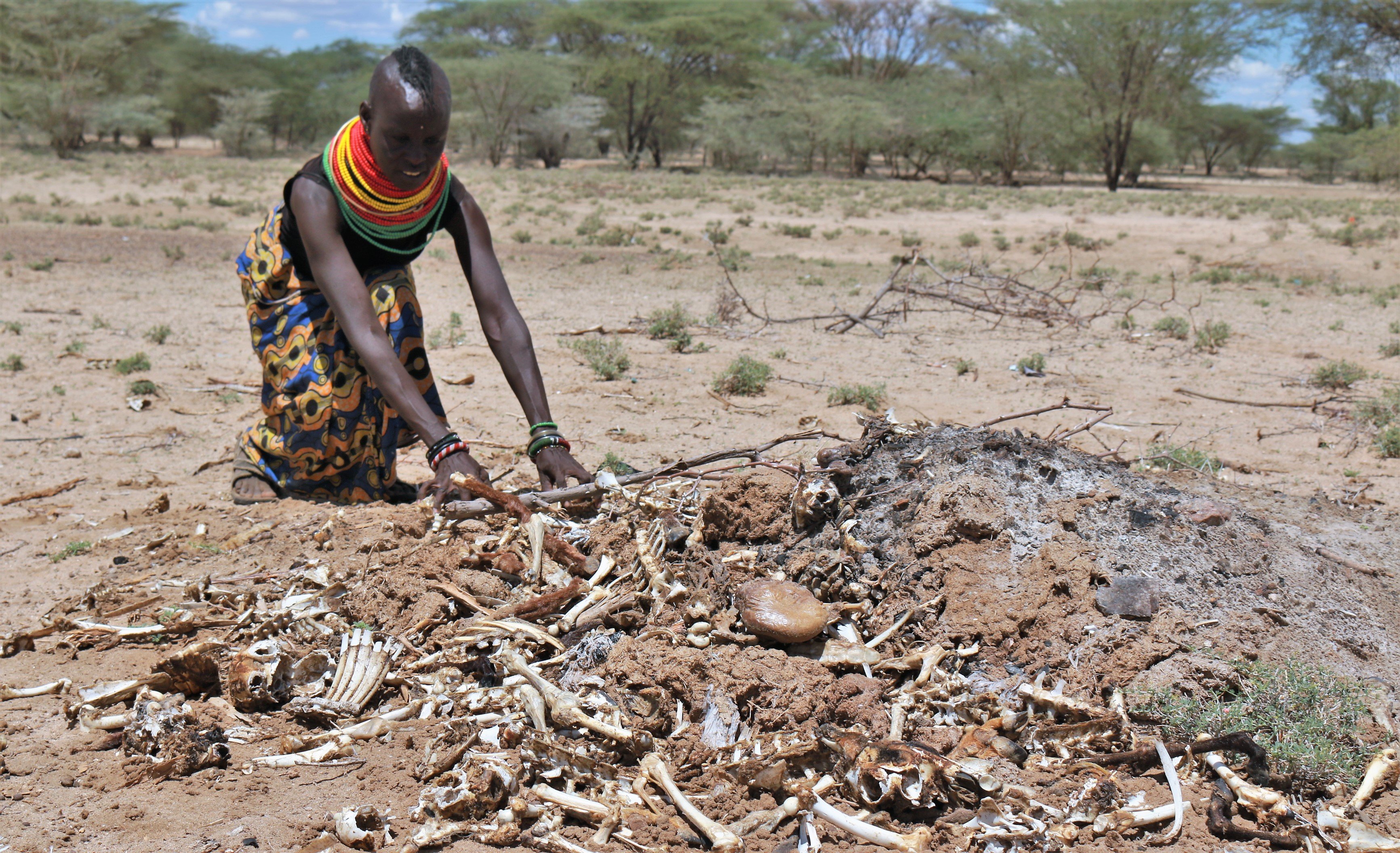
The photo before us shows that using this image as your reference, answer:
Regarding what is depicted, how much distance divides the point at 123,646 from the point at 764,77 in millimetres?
34726

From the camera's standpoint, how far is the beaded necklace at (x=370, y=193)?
311 centimetres

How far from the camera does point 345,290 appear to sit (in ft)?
10.1

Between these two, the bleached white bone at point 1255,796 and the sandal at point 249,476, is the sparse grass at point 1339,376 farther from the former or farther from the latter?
the sandal at point 249,476

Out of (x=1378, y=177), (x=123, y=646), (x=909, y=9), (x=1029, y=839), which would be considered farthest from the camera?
(x=909, y=9)

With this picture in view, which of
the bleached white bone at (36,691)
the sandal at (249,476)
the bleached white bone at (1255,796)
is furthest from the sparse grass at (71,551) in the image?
the bleached white bone at (1255,796)

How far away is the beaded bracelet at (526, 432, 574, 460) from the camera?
9.80 ft

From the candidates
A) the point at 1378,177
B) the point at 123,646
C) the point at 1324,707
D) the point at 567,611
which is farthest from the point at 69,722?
the point at 1378,177

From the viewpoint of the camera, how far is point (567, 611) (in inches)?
101

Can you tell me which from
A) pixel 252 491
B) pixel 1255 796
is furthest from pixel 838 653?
pixel 252 491

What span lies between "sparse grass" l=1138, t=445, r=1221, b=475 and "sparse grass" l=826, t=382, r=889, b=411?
4.53 feet

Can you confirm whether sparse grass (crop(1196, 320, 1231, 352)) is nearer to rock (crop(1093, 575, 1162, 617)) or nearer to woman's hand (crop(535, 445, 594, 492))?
rock (crop(1093, 575, 1162, 617))

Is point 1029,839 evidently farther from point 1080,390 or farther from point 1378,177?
point 1378,177

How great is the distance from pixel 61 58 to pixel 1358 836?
1437 inches

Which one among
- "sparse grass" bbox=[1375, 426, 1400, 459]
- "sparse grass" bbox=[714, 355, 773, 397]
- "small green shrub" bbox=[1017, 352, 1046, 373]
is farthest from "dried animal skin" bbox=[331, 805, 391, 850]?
"small green shrub" bbox=[1017, 352, 1046, 373]
